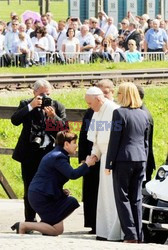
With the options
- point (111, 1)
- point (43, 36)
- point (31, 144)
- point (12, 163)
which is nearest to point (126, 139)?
point (31, 144)

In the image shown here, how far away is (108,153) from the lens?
1048 cm

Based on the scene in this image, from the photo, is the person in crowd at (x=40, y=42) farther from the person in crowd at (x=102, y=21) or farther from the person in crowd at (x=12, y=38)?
the person in crowd at (x=102, y=21)

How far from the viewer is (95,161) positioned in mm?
10984

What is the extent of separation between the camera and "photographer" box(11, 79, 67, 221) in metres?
11.8

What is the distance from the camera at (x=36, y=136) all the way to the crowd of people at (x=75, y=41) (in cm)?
1545

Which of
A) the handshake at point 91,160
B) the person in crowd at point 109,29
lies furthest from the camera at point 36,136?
the person in crowd at point 109,29

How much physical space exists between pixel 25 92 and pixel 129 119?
1521 cm

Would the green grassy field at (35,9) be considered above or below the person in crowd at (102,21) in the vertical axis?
below

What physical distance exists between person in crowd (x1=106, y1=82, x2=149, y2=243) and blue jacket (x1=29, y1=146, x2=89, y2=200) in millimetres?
440

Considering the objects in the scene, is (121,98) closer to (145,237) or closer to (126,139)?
(126,139)

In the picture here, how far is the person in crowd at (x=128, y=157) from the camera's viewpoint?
10.4 metres

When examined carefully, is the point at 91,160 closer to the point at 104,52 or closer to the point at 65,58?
the point at 65,58

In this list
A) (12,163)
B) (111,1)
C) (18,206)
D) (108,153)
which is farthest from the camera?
(111,1)

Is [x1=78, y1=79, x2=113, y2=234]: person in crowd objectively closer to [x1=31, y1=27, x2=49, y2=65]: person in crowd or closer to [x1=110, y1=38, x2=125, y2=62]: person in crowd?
[x1=31, y1=27, x2=49, y2=65]: person in crowd
